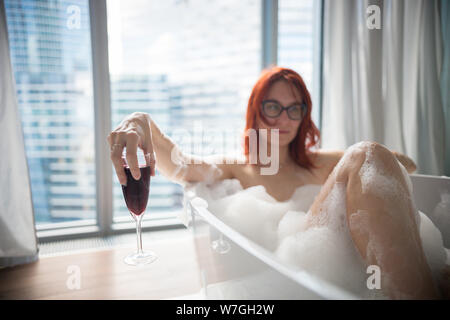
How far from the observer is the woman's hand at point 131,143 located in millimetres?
684

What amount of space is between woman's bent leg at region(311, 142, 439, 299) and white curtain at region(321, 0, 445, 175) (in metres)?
1.12

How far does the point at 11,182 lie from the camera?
61.1 inches

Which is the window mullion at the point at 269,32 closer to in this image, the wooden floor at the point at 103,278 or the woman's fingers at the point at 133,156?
the wooden floor at the point at 103,278

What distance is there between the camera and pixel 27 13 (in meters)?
1.79

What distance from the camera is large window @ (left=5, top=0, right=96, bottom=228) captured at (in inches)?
71.5

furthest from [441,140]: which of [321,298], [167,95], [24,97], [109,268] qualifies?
[24,97]

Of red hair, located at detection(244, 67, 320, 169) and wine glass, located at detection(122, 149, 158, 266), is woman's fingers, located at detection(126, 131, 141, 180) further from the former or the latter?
red hair, located at detection(244, 67, 320, 169)

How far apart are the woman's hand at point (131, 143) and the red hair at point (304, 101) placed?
55cm

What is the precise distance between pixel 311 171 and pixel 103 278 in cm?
119

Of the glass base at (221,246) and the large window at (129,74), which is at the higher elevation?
the large window at (129,74)

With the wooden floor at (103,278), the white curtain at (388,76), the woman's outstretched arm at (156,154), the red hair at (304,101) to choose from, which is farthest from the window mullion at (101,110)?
the white curtain at (388,76)
